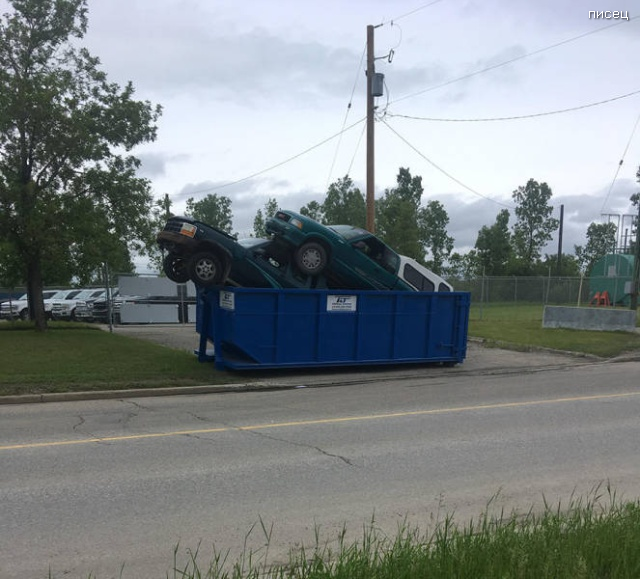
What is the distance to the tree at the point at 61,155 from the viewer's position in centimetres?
1736

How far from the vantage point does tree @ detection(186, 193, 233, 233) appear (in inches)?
1960

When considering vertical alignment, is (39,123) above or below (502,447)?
above

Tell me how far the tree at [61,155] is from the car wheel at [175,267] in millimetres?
5501

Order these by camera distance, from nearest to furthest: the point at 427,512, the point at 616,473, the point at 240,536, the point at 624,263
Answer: the point at 240,536
the point at 427,512
the point at 616,473
the point at 624,263

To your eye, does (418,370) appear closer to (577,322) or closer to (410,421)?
(410,421)

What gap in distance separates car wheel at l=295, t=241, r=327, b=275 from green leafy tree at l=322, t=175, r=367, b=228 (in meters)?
32.0

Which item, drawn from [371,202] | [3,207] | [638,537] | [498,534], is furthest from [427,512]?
[3,207]

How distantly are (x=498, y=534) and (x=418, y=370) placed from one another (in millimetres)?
11069

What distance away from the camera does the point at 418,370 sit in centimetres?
1465

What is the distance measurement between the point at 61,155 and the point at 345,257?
9.40 metres

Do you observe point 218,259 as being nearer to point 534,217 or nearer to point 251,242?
point 251,242

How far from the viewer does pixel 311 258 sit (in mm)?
13539

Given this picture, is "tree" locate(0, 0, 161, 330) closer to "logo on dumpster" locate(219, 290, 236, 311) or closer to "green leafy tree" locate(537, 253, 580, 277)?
"logo on dumpster" locate(219, 290, 236, 311)

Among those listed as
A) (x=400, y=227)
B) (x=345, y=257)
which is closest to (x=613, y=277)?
(x=400, y=227)
